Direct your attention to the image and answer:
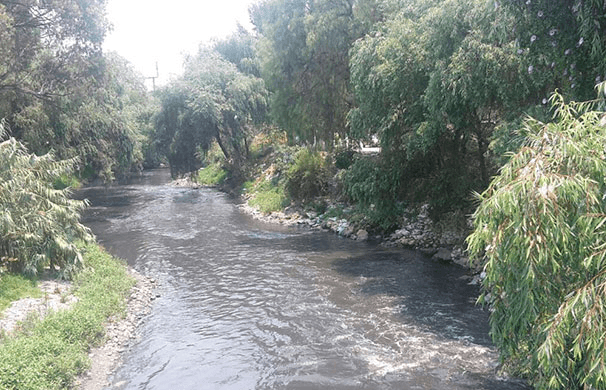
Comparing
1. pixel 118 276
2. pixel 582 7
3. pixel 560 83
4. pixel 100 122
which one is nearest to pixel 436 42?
pixel 560 83

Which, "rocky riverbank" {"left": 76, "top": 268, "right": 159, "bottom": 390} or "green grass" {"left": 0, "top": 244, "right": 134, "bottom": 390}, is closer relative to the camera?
"green grass" {"left": 0, "top": 244, "right": 134, "bottom": 390}

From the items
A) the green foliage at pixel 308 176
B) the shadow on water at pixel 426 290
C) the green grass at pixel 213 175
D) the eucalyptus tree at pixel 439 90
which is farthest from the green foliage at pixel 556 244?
the green grass at pixel 213 175

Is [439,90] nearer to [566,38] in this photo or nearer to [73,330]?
[566,38]

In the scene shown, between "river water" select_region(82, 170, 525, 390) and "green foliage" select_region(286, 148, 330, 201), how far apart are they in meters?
5.55

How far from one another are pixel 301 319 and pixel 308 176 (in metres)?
15.6

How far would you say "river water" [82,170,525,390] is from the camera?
9.40 metres

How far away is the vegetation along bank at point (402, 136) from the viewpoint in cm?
571

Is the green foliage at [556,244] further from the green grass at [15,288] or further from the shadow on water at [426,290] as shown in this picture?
the green grass at [15,288]

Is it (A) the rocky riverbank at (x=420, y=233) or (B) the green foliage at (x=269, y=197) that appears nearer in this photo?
(A) the rocky riverbank at (x=420, y=233)

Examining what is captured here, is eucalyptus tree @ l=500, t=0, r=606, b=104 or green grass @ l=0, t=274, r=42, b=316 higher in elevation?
eucalyptus tree @ l=500, t=0, r=606, b=104

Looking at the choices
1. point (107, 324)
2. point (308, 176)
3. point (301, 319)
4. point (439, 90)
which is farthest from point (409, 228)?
point (107, 324)

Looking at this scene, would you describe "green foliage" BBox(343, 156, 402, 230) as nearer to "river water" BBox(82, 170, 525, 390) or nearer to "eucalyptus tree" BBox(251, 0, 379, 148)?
"river water" BBox(82, 170, 525, 390)

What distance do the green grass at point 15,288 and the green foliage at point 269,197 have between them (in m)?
16.5

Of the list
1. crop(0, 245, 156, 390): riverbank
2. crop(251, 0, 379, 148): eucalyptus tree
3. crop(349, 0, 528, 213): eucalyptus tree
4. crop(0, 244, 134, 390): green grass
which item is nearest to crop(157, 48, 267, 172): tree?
crop(251, 0, 379, 148): eucalyptus tree
